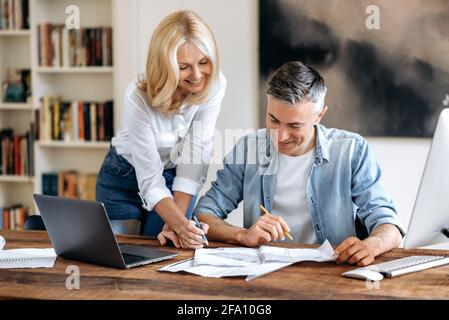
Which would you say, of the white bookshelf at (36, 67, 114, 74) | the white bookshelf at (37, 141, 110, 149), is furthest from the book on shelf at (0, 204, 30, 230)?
the white bookshelf at (36, 67, 114, 74)

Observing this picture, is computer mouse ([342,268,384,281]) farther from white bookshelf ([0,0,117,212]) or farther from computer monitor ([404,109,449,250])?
white bookshelf ([0,0,117,212])

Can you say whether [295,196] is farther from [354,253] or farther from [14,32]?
[14,32]

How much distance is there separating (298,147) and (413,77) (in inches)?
59.0

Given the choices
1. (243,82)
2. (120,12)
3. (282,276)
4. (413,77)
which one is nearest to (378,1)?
(413,77)

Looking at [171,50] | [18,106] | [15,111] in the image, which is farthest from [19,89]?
[171,50]

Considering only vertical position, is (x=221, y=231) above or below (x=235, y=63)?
below

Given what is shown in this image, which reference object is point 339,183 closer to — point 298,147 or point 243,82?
point 298,147

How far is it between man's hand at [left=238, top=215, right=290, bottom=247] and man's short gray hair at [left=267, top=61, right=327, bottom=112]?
382 mm

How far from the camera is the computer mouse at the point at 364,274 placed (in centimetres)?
172

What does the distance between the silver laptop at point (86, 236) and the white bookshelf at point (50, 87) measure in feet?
7.02

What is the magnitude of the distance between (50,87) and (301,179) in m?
2.43

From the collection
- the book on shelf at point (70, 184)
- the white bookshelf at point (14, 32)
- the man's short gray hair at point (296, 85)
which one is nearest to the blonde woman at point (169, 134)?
the man's short gray hair at point (296, 85)

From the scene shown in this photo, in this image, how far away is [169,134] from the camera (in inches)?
105

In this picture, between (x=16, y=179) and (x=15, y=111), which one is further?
(x=15, y=111)
